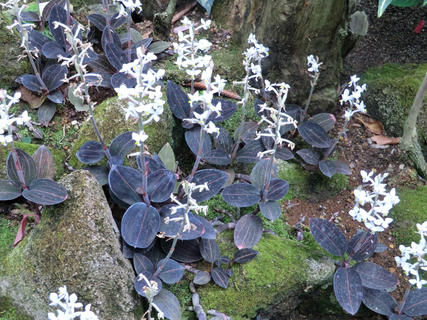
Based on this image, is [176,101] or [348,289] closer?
[348,289]

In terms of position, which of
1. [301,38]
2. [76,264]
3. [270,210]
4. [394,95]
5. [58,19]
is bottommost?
[76,264]

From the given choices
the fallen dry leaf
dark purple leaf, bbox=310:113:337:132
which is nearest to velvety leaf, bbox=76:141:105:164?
dark purple leaf, bbox=310:113:337:132

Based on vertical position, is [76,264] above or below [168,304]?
above

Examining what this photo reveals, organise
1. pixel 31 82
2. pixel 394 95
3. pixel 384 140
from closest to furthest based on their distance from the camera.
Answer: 1. pixel 31 82
2. pixel 384 140
3. pixel 394 95

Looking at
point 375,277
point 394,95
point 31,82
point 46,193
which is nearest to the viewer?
point 46,193

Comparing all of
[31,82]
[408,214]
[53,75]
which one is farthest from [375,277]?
[31,82]

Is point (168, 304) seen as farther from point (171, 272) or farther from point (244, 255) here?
point (244, 255)

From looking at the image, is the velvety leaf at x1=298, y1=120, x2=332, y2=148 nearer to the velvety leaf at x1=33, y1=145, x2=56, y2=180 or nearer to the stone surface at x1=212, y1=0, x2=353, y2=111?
the stone surface at x1=212, y1=0, x2=353, y2=111
